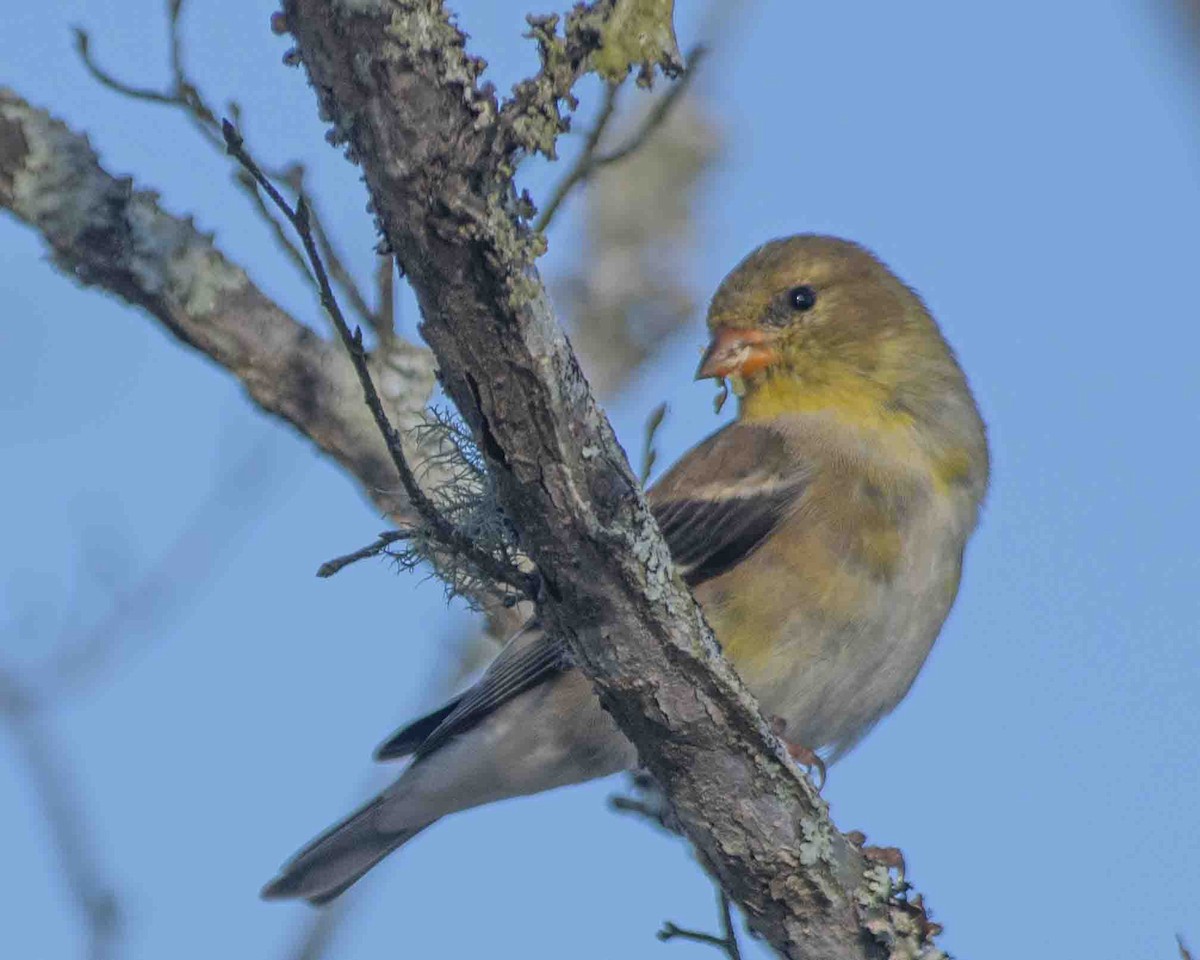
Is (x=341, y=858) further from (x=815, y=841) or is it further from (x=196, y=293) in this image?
(x=815, y=841)

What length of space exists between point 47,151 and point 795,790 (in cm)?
333

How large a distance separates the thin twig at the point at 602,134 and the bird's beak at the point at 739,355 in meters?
0.95

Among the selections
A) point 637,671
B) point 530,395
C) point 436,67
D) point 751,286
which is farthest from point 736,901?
point 751,286

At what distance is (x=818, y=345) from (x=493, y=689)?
5.72ft

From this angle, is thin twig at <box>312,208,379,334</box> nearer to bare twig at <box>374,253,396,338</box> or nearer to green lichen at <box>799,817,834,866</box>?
bare twig at <box>374,253,396,338</box>

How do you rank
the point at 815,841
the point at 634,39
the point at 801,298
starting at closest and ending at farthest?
the point at 634,39 < the point at 815,841 < the point at 801,298

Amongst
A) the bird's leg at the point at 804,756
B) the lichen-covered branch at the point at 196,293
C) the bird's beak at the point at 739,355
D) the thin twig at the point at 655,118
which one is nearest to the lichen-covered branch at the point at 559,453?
the bird's leg at the point at 804,756

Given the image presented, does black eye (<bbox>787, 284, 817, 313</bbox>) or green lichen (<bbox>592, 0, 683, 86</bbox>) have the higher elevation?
black eye (<bbox>787, 284, 817, 313</bbox>)

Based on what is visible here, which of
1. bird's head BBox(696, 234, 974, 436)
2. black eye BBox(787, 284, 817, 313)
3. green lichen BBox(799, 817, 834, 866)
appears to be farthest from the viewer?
black eye BBox(787, 284, 817, 313)

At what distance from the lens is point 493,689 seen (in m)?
5.57

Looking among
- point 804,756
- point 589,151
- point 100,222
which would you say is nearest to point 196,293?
point 100,222

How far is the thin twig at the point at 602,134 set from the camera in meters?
5.03

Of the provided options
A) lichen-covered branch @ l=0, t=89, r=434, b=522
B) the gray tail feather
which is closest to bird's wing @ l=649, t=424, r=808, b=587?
lichen-covered branch @ l=0, t=89, r=434, b=522

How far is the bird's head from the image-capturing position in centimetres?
600
